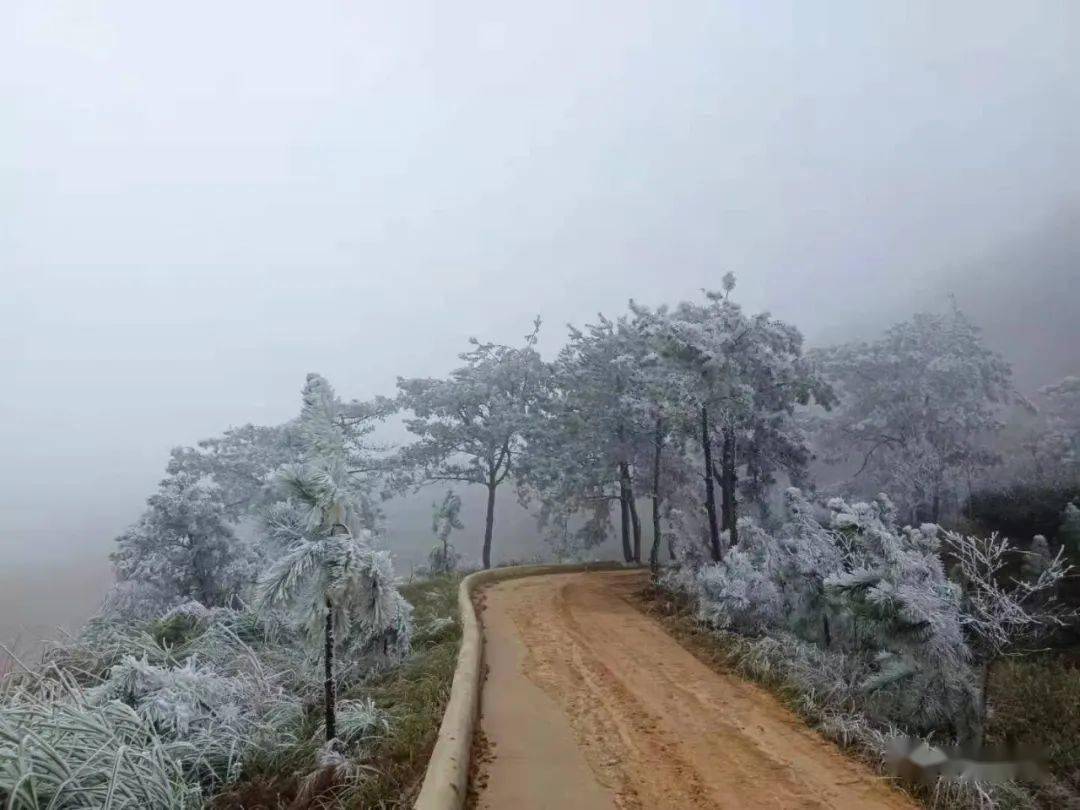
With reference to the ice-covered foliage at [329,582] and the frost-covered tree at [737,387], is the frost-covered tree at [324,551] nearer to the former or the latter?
the ice-covered foliage at [329,582]

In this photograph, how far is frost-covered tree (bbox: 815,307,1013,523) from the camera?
86.2 ft

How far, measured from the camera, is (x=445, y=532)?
2667 cm

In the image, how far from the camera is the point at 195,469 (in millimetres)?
26812

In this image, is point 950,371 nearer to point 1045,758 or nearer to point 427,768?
point 1045,758

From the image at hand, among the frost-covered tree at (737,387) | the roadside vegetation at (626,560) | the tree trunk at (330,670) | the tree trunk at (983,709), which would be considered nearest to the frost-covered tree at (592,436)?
the roadside vegetation at (626,560)

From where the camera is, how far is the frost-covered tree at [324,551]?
22.4 feet

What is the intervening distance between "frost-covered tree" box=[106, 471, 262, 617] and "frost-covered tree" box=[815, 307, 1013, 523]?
22821mm

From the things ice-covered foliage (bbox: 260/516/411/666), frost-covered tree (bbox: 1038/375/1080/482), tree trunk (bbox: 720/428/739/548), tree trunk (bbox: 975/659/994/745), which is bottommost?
tree trunk (bbox: 975/659/994/745)

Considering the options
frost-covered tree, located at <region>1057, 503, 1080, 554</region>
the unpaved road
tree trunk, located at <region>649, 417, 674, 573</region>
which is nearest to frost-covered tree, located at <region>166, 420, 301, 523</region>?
tree trunk, located at <region>649, 417, 674, 573</region>

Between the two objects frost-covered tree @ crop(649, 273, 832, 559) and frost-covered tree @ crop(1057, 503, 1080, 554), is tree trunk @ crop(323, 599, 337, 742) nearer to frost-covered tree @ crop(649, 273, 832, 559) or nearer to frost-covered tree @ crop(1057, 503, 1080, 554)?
frost-covered tree @ crop(649, 273, 832, 559)

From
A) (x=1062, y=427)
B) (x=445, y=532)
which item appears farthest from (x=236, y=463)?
(x=1062, y=427)

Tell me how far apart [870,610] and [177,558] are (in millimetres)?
17286

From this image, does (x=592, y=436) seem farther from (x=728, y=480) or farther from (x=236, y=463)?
(x=236, y=463)

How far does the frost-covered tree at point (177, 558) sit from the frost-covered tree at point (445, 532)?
24.2ft
